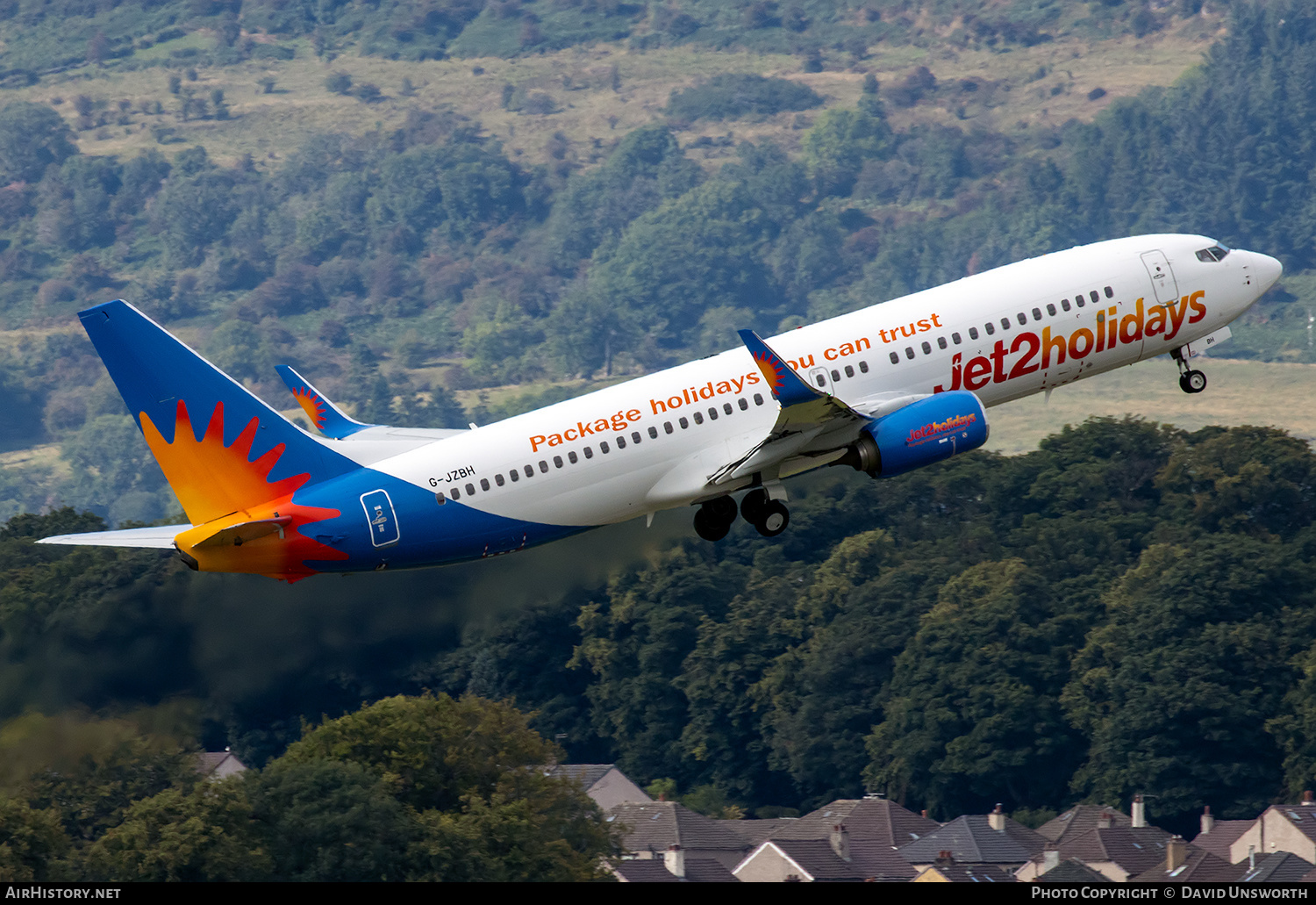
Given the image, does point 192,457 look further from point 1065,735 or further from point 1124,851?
point 1065,735

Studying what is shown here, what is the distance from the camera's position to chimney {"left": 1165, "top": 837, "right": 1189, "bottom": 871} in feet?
391

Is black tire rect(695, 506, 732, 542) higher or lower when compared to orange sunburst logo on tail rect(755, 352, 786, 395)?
lower

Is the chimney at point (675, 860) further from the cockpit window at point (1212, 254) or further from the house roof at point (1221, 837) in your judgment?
the cockpit window at point (1212, 254)

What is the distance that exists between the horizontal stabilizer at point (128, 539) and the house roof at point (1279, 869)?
73559mm

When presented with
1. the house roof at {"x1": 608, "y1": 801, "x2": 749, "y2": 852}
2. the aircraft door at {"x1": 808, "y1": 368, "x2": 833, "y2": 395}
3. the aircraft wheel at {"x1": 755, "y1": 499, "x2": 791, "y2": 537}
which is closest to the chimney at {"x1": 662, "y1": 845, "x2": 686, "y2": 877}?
the house roof at {"x1": 608, "y1": 801, "x2": 749, "y2": 852}


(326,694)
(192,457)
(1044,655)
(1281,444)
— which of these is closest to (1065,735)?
(1044,655)

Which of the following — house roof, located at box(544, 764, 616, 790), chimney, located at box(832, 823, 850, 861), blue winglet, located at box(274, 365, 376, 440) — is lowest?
house roof, located at box(544, 764, 616, 790)

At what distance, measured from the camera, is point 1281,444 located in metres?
154

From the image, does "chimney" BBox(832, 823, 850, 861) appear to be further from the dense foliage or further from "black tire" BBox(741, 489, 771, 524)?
"black tire" BBox(741, 489, 771, 524)

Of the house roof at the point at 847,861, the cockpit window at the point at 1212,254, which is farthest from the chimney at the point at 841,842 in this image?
the cockpit window at the point at 1212,254

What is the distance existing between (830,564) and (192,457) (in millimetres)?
102645

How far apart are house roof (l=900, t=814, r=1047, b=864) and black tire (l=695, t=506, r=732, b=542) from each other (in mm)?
66821

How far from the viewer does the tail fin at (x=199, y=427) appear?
54.1m

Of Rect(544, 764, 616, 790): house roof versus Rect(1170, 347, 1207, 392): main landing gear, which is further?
Rect(544, 764, 616, 790): house roof
